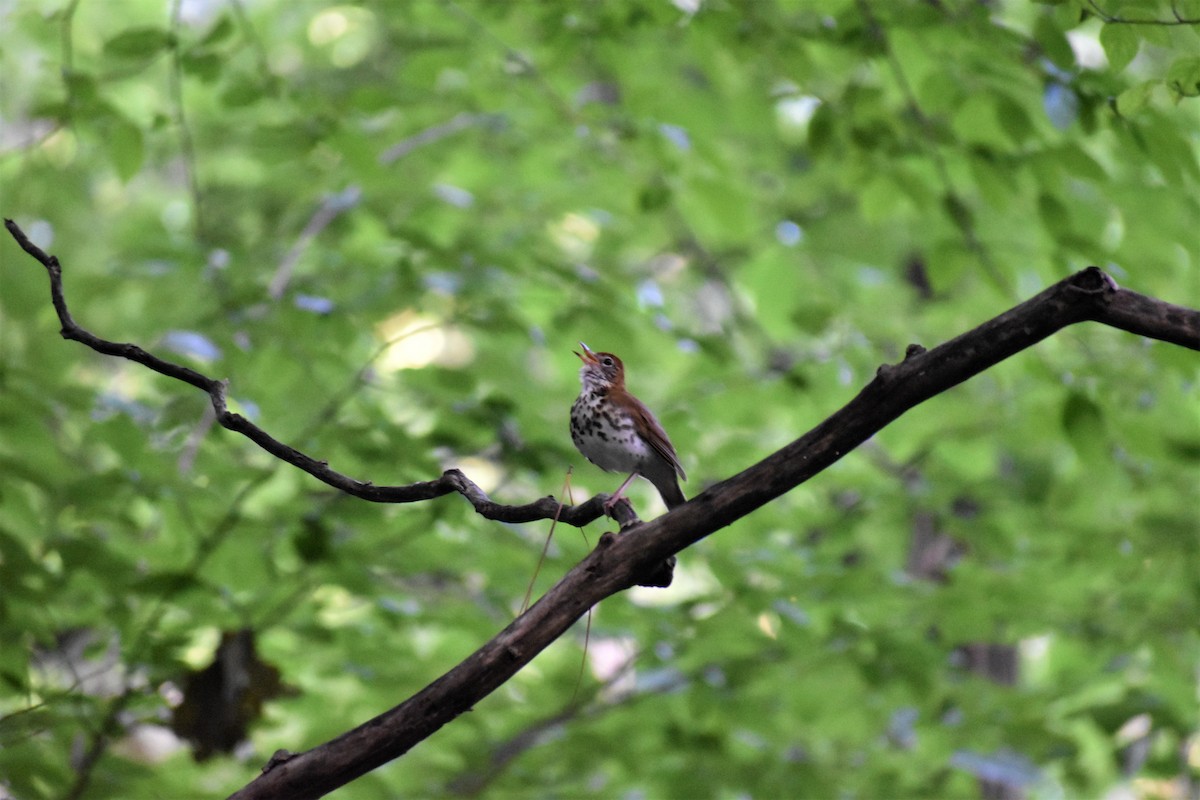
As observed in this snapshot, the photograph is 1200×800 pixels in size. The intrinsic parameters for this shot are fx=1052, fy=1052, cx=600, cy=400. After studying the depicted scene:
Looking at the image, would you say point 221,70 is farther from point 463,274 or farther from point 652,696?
point 652,696

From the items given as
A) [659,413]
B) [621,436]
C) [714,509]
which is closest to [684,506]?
[714,509]

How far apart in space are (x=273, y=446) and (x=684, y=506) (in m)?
0.77

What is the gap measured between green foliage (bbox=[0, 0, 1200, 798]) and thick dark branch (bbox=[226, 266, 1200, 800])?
1.14m

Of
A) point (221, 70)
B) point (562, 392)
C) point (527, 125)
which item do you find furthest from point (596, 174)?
point (221, 70)

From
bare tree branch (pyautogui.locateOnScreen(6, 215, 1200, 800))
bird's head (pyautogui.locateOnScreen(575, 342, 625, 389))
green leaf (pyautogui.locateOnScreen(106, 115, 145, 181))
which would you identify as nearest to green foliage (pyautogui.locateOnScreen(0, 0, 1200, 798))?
green leaf (pyautogui.locateOnScreen(106, 115, 145, 181))

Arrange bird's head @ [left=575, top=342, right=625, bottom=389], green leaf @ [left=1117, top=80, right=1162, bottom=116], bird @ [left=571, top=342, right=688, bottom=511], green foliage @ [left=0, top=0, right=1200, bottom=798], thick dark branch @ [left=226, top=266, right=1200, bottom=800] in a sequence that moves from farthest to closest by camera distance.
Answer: green foliage @ [left=0, top=0, right=1200, bottom=798], bird's head @ [left=575, top=342, right=625, bottom=389], bird @ [left=571, top=342, right=688, bottom=511], green leaf @ [left=1117, top=80, right=1162, bottom=116], thick dark branch @ [left=226, top=266, right=1200, bottom=800]

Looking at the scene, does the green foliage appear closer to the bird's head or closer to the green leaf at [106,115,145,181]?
the green leaf at [106,115,145,181]

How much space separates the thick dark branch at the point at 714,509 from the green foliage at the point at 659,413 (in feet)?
3.73

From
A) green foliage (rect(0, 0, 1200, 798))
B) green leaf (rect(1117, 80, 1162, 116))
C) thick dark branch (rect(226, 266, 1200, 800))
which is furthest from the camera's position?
green foliage (rect(0, 0, 1200, 798))

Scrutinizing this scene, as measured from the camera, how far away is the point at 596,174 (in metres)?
5.29

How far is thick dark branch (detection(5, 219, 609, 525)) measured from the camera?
1881 millimetres

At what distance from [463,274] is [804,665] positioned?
202cm

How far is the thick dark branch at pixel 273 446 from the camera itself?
188 centimetres

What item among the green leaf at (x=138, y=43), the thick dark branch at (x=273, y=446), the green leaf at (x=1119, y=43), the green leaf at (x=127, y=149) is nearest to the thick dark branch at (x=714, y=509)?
the thick dark branch at (x=273, y=446)
